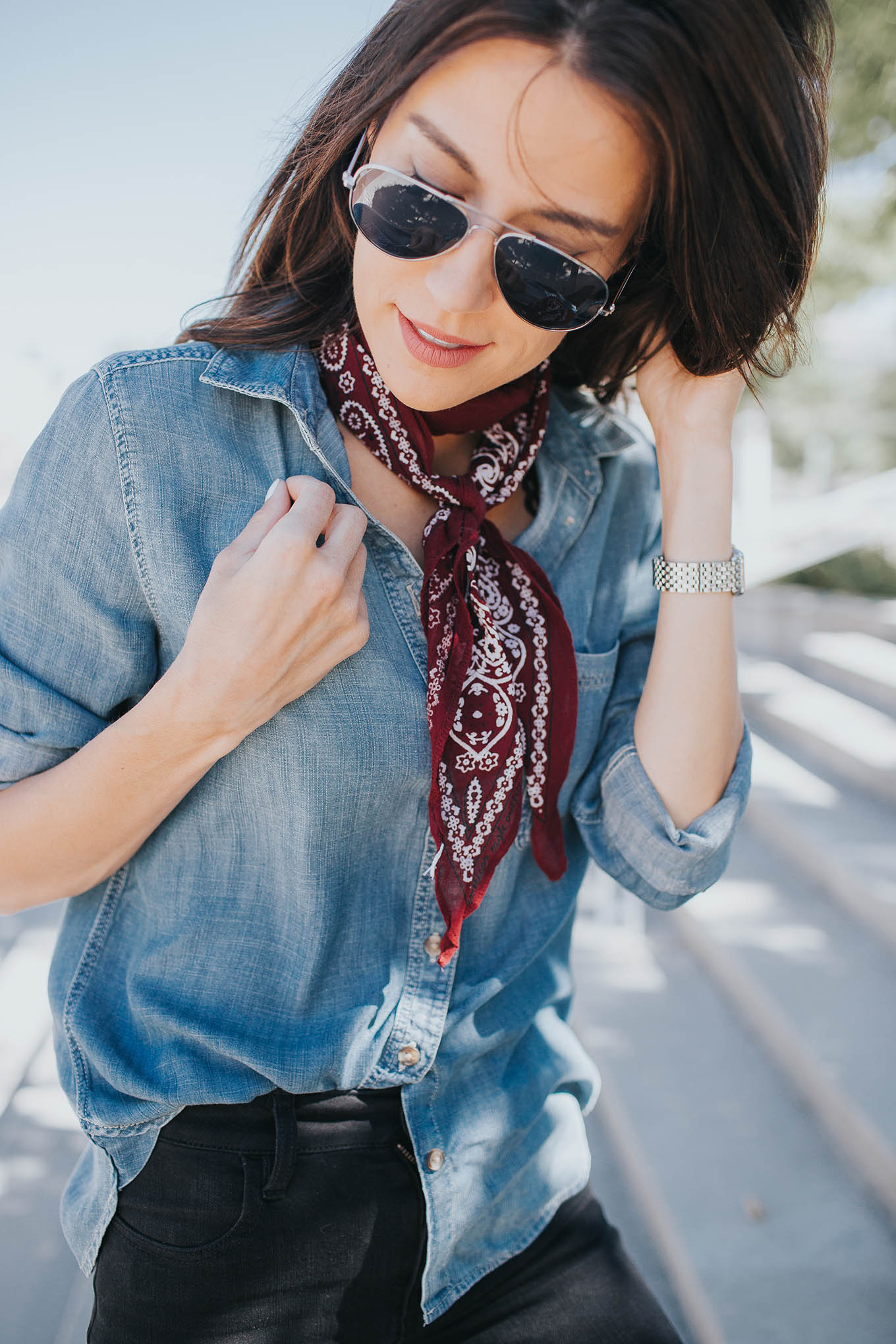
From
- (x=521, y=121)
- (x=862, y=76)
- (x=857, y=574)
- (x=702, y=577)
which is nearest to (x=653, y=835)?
(x=702, y=577)

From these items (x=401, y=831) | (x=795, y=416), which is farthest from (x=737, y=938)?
(x=795, y=416)

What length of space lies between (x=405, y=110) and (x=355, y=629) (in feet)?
2.26

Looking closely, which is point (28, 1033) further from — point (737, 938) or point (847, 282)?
point (847, 282)

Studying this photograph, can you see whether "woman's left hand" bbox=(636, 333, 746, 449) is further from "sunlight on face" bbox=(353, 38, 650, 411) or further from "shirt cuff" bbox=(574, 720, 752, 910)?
"shirt cuff" bbox=(574, 720, 752, 910)

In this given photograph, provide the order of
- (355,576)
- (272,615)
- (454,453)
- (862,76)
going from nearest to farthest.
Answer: (272,615) < (355,576) < (454,453) < (862,76)

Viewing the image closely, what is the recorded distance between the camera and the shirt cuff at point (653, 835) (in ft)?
4.92

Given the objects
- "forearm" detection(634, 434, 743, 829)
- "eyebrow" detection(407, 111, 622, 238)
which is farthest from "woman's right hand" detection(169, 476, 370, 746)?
"forearm" detection(634, 434, 743, 829)

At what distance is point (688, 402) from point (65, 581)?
3.46 feet

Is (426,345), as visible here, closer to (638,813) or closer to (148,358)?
(148,358)

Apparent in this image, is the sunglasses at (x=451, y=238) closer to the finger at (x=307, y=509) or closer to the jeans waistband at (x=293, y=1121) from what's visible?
the finger at (x=307, y=509)

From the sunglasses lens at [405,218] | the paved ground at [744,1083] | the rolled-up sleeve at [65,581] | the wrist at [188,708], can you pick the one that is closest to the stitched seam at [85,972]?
the rolled-up sleeve at [65,581]

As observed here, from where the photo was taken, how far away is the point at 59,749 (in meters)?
1.23

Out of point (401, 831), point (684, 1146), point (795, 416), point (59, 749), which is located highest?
point (59, 749)

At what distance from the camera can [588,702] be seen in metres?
1.59
